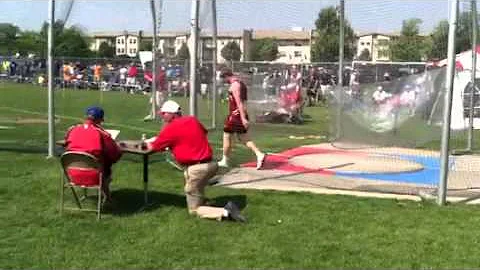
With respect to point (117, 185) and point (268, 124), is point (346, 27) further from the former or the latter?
point (117, 185)

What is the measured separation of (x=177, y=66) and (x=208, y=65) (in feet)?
7.95

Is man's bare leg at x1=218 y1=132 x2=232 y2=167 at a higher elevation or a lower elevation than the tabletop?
lower

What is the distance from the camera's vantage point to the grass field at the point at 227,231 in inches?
232

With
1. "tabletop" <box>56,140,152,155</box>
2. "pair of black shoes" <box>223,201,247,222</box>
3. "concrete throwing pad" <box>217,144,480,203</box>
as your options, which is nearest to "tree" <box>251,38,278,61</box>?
"concrete throwing pad" <box>217,144,480,203</box>

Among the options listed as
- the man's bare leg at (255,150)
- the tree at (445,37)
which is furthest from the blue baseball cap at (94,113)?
the tree at (445,37)

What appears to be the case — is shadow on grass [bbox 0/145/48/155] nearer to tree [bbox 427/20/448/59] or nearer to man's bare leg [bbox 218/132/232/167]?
man's bare leg [bbox 218/132/232/167]

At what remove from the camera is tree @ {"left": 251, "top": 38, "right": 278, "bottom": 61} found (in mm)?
21523

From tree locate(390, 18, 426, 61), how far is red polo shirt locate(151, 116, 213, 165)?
6605 mm

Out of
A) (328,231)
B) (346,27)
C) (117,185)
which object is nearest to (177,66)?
(346,27)

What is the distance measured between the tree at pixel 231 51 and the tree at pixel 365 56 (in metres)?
3.64

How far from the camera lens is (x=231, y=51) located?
17812 millimetres

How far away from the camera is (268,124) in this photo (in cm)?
1906

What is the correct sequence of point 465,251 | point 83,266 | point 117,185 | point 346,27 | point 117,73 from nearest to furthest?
1. point 83,266
2. point 465,251
3. point 117,185
4. point 346,27
5. point 117,73

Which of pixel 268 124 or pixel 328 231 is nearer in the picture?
pixel 328 231
